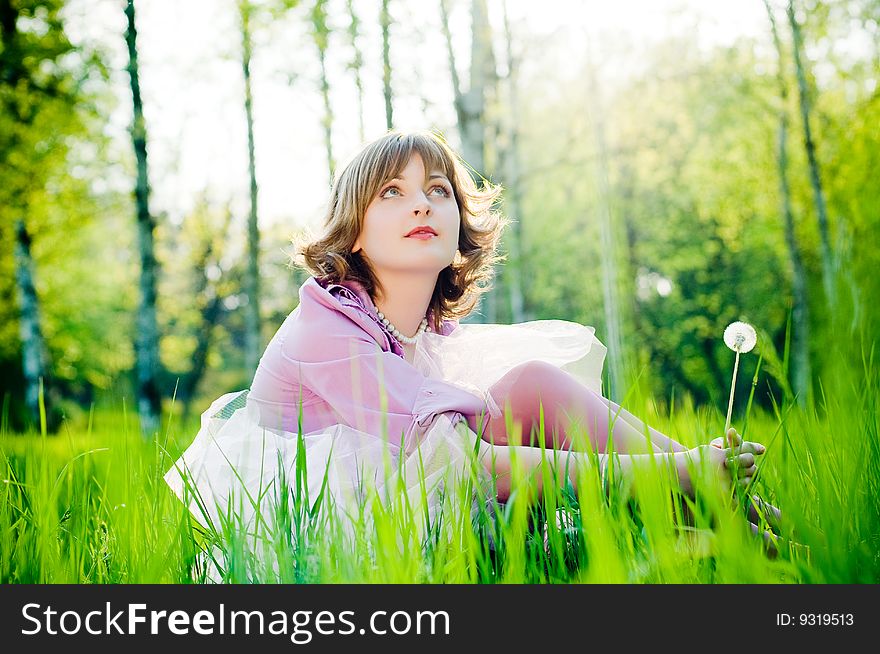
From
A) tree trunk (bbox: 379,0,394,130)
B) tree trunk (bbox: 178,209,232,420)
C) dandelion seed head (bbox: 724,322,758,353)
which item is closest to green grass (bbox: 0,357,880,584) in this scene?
dandelion seed head (bbox: 724,322,758,353)

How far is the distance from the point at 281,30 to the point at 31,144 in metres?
3.12

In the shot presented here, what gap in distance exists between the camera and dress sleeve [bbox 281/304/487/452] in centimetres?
179

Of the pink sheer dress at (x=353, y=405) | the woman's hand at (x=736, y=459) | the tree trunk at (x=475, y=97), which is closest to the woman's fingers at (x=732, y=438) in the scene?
the woman's hand at (x=736, y=459)

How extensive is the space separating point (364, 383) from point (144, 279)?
20.7 feet

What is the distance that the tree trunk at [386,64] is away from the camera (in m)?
7.59

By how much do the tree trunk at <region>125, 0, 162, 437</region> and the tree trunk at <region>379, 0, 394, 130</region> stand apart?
2300 mm

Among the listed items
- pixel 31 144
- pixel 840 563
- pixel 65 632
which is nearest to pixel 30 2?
pixel 31 144

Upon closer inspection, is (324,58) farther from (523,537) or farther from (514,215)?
(523,537)

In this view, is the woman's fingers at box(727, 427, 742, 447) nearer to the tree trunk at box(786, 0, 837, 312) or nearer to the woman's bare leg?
the woman's bare leg

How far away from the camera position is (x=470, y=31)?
703cm

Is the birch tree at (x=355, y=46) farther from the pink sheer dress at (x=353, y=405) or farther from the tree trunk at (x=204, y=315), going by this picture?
the tree trunk at (x=204, y=315)

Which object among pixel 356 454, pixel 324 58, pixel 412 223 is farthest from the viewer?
pixel 324 58

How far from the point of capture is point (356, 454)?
1805mm

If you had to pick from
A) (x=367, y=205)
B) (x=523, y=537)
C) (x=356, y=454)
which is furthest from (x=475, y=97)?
(x=523, y=537)
